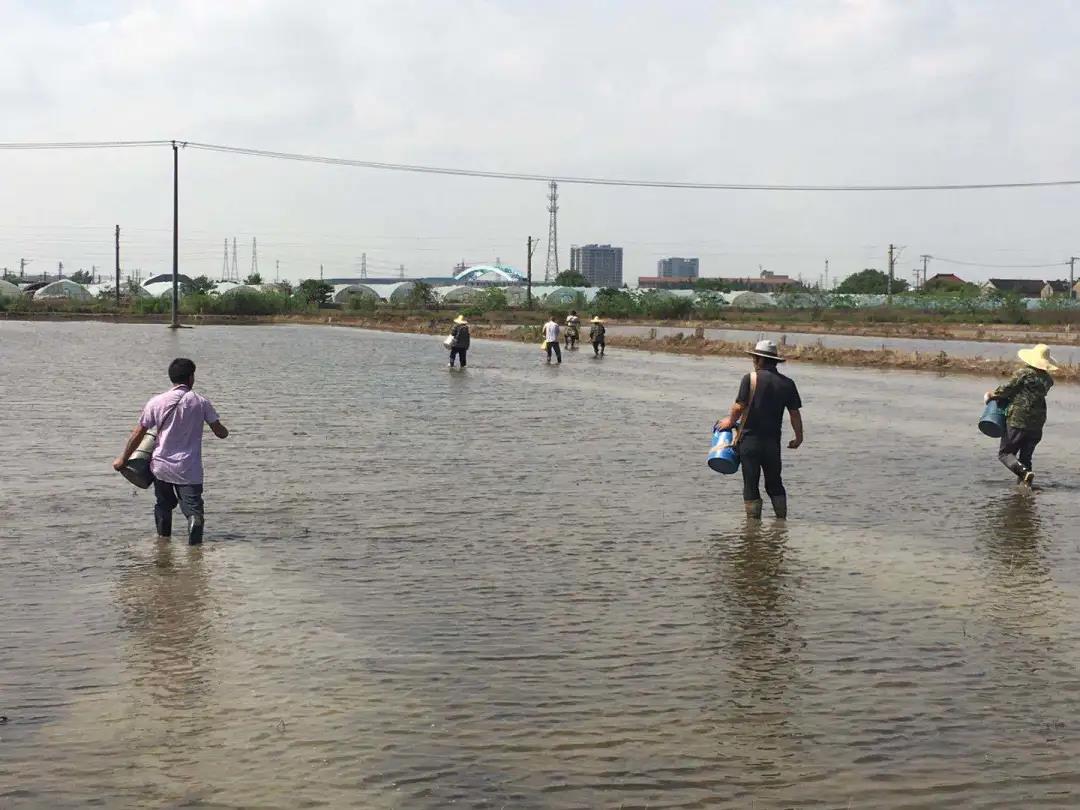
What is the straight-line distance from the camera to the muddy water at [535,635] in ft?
17.1

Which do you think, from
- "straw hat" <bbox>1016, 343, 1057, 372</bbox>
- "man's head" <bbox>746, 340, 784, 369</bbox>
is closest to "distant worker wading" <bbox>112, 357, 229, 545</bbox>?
"man's head" <bbox>746, 340, 784, 369</bbox>

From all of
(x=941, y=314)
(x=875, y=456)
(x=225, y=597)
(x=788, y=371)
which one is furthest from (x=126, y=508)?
(x=941, y=314)

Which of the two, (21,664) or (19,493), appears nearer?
(21,664)

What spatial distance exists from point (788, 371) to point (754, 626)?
29.1 m

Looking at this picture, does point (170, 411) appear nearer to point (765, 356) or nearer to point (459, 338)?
point (765, 356)

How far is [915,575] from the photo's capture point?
9039 mm

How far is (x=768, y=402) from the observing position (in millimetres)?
10438

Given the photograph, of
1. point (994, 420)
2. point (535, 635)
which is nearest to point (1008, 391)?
point (994, 420)

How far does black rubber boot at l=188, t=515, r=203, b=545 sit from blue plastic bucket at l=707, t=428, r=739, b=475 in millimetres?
3965

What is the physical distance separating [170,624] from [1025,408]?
340 inches

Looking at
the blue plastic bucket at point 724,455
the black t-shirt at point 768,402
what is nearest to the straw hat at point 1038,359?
the black t-shirt at point 768,402

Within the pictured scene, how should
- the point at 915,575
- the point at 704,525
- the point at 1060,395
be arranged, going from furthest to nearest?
the point at 1060,395
the point at 704,525
the point at 915,575

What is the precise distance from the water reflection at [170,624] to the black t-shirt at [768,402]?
4183 millimetres

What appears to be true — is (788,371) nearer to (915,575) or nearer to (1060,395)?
(1060,395)
